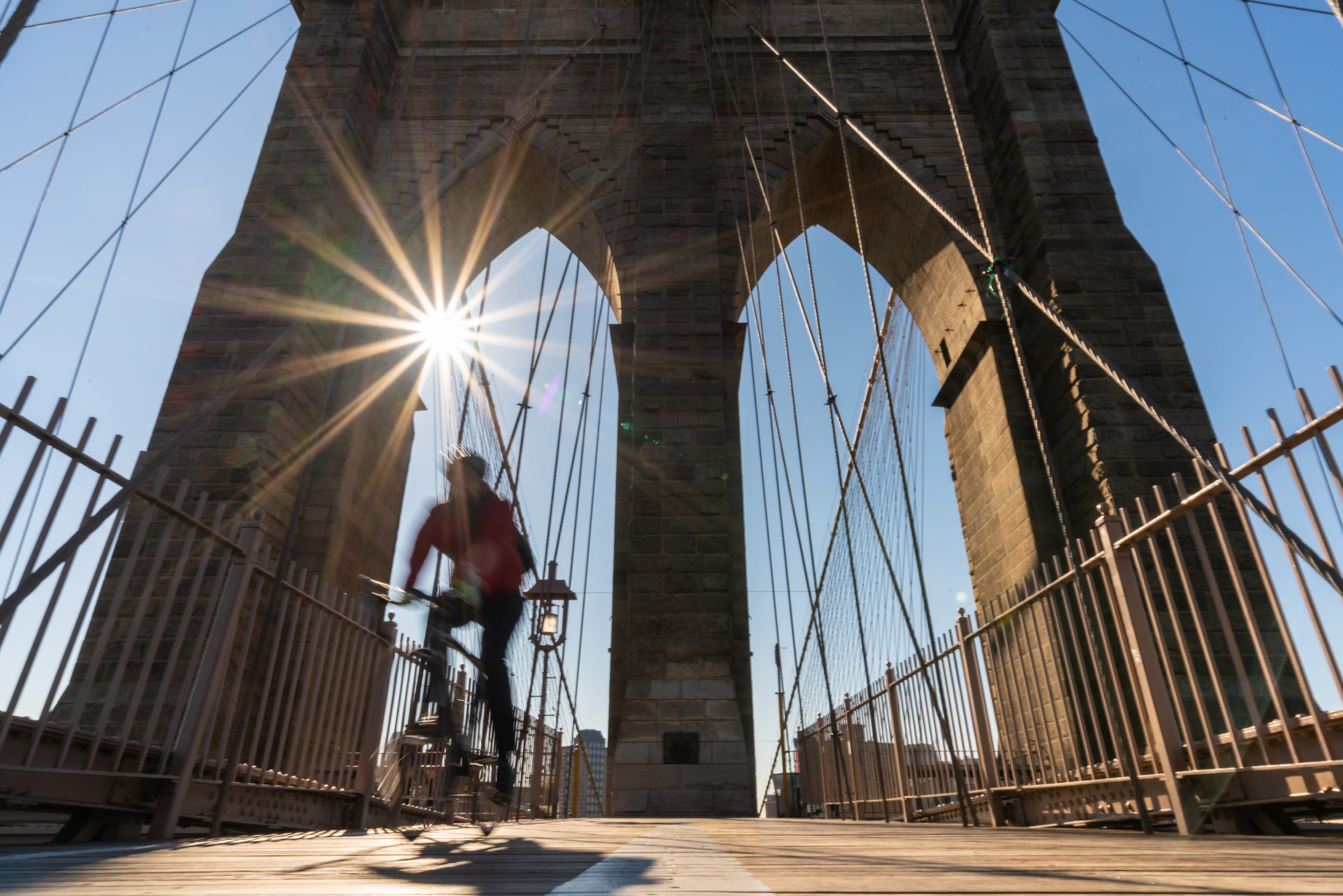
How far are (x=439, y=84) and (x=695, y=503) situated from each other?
701 cm

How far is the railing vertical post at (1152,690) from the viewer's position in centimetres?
266

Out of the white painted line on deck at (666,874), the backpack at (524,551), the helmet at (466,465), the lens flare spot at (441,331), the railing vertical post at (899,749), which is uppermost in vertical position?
the lens flare spot at (441,331)

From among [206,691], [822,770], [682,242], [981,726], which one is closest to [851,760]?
[822,770]

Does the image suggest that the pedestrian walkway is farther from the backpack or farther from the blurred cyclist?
the backpack

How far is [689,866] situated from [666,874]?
152 millimetres

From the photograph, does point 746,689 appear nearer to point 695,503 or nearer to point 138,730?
point 695,503

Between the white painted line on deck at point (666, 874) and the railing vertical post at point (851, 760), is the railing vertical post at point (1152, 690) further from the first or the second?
the railing vertical post at point (851, 760)

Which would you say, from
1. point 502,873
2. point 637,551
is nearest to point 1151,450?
point 637,551

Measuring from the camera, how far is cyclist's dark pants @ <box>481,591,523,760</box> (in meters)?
3.10

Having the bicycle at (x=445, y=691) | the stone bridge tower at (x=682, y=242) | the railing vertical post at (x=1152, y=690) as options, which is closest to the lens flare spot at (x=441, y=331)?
the stone bridge tower at (x=682, y=242)

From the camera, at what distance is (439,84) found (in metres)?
10.5

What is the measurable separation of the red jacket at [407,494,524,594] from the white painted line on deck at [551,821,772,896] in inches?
59.3

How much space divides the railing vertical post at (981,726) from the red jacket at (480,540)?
103 inches

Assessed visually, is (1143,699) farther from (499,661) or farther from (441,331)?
(441,331)
